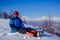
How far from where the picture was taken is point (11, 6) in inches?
63.2

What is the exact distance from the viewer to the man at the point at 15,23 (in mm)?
1509

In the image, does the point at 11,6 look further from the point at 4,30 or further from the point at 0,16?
the point at 4,30

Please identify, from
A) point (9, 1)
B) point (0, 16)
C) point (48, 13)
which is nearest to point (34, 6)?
point (48, 13)

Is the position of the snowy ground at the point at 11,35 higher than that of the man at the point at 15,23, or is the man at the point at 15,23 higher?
the man at the point at 15,23

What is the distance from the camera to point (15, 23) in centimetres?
152

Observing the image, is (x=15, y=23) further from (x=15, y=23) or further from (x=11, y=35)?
(x=11, y=35)

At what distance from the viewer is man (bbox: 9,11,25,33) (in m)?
1.51

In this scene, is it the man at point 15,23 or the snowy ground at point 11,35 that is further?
the man at point 15,23

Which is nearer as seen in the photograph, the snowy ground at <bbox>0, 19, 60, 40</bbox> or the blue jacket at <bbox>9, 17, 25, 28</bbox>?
the snowy ground at <bbox>0, 19, 60, 40</bbox>

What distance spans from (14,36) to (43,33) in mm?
308

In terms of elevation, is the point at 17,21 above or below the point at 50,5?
below

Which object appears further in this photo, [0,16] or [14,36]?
[0,16]

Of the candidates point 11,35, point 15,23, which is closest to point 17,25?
point 15,23

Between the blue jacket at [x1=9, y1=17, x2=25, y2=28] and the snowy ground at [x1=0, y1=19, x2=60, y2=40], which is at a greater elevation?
the blue jacket at [x1=9, y1=17, x2=25, y2=28]
